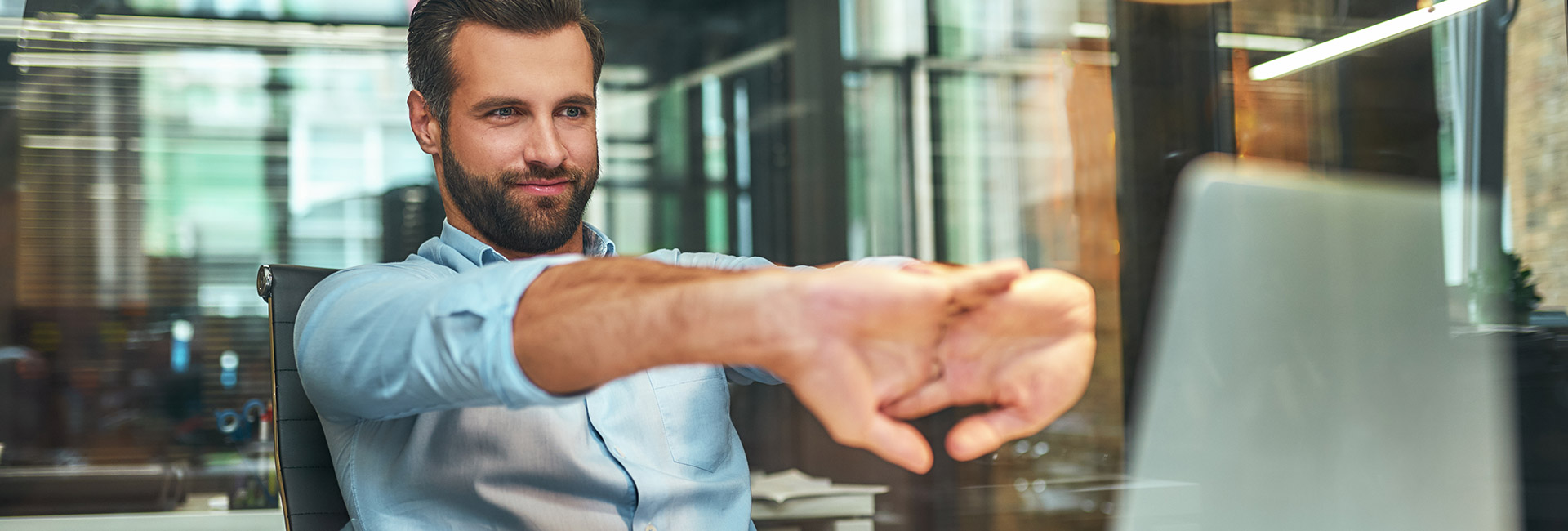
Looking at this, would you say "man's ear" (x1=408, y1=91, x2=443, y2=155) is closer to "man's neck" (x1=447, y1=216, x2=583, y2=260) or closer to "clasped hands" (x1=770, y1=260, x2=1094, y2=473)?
"man's neck" (x1=447, y1=216, x2=583, y2=260)

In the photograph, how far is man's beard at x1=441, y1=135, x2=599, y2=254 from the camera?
1.10 meters

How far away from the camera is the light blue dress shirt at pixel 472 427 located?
0.59 m

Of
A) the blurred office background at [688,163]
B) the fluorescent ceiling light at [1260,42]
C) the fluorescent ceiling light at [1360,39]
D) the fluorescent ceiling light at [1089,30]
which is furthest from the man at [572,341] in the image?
the fluorescent ceiling light at [1089,30]

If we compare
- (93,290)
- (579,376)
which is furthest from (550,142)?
(93,290)

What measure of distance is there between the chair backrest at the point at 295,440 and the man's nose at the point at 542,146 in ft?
0.99

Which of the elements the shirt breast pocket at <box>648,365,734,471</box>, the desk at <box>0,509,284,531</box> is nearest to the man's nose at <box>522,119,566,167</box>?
the shirt breast pocket at <box>648,365,734,471</box>

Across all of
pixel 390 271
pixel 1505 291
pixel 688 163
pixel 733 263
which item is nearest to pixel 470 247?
pixel 390 271

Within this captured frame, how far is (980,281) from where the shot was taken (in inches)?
17.0

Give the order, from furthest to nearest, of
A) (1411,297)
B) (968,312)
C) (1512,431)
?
(1411,297) → (1512,431) → (968,312)

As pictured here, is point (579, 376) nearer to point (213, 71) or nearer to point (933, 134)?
point (933, 134)

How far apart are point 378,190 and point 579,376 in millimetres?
3824

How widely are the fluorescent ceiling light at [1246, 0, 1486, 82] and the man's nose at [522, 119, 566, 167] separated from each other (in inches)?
78.5

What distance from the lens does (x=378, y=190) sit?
3984 millimetres

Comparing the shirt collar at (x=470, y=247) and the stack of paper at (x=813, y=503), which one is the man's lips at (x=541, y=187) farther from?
the stack of paper at (x=813, y=503)
